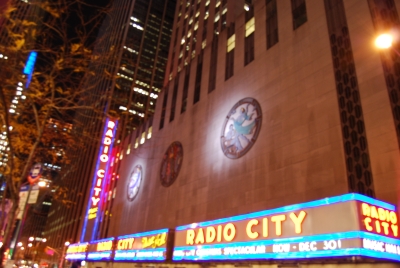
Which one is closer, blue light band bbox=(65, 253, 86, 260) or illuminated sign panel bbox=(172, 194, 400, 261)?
illuminated sign panel bbox=(172, 194, 400, 261)

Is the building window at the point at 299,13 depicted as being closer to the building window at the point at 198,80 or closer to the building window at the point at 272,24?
the building window at the point at 272,24

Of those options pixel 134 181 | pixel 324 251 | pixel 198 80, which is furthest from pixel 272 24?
pixel 134 181

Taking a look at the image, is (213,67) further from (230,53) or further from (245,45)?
(245,45)

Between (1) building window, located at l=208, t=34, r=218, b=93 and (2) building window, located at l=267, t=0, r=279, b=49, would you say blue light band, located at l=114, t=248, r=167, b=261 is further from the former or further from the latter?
(2) building window, located at l=267, t=0, r=279, b=49

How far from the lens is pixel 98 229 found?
45.8 m

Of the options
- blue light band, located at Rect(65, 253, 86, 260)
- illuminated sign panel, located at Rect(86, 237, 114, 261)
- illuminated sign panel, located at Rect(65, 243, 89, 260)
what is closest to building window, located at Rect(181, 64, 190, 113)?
illuminated sign panel, located at Rect(86, 237, 114, 261)

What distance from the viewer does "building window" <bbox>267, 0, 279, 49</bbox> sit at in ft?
81.1

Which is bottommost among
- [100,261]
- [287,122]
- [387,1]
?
[100,261]

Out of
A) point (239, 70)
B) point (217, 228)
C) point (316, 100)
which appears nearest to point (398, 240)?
point (316, 100)

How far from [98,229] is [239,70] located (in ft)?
103

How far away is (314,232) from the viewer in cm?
1457

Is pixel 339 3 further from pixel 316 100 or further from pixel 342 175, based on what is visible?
pixel 342 175

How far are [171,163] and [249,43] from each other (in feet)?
45.8

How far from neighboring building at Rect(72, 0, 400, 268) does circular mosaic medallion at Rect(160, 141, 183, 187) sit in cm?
18
